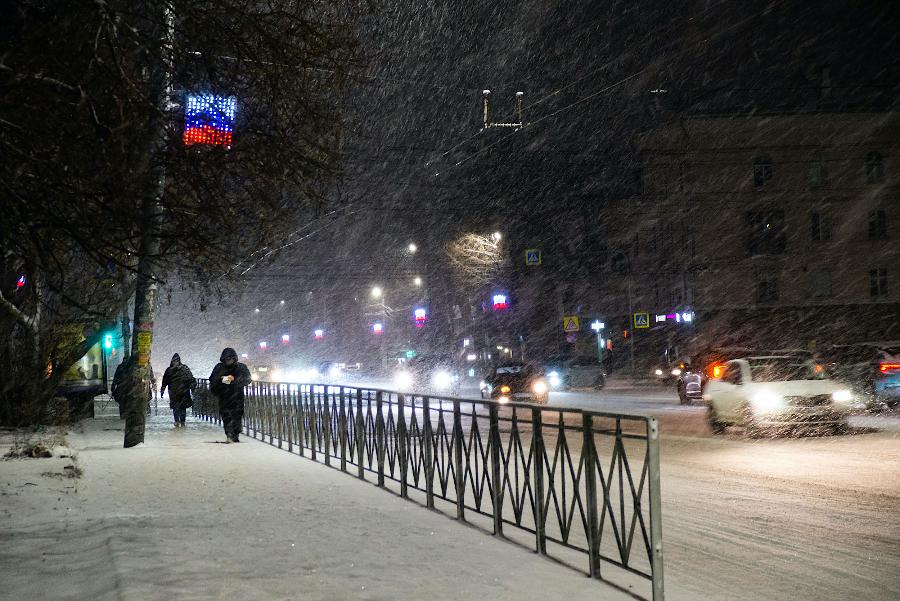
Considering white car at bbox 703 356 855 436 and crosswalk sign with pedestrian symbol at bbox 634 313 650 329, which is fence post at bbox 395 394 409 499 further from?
crosswalk sign with pedestrian symbol at bbox 634 313 650 329

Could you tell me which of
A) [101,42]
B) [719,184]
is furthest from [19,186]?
[719,184]

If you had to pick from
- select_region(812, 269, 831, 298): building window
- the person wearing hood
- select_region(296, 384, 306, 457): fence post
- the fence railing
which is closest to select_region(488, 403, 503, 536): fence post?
the fence railing

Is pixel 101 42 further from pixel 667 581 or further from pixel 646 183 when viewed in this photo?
pixel 646 183

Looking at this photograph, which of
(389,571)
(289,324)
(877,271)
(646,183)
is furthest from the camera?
(289,324)

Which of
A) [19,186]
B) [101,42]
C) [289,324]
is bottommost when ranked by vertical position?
[19,186]

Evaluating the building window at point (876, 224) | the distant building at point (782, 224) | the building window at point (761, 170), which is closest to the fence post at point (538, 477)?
the distant building at point (782, 224)

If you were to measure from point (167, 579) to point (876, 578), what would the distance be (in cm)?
511

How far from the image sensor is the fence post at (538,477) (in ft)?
26.5

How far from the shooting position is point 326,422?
50.0ft

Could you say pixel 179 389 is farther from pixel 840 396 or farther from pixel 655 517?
pixel 655 517

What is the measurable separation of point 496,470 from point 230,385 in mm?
11654

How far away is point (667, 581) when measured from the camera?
7258 mm

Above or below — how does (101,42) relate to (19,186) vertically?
above

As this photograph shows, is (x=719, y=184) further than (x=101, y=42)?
Yes
